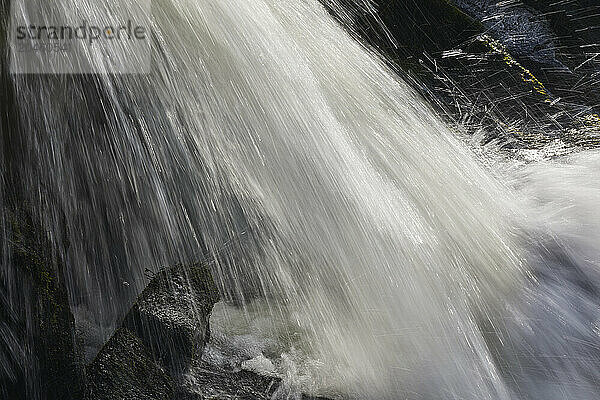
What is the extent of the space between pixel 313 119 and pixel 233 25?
1.98ft

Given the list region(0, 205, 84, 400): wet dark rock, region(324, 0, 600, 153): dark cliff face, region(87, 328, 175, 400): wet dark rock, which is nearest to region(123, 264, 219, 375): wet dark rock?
region(87, 328, 175, 400): wet dark rock

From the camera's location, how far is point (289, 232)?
116 inches

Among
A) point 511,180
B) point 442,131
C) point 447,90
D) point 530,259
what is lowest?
point 530,259

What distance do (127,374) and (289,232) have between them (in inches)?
38.5

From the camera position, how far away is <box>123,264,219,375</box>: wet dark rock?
8.29 ft

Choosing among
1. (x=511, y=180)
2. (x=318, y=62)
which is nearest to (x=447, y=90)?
(x=511, y=180)

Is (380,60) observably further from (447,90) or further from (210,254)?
(210,254)

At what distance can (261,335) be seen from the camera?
2.84 meters

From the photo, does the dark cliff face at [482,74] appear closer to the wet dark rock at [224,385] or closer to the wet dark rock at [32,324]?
the wet dark rock at [224,385]

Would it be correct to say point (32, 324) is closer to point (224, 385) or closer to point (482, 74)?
point (224, 385)

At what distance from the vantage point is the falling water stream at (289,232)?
2691 mm

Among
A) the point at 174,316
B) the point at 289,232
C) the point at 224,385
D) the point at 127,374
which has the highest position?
the point at 289,232

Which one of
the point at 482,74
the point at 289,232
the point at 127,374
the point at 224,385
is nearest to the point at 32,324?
the point at 127,374

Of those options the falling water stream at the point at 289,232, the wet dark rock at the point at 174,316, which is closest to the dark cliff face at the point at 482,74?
the falling water stream at the point at 289,232
